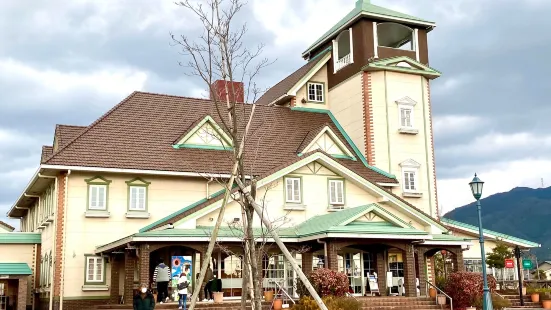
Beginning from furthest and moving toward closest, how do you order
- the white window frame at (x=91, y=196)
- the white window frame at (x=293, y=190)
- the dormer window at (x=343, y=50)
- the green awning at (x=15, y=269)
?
the dormer window at (x=343, y=50)
the green awning at (x=15, y=269)
the white window frame at (x=293, y=190)
the white window frame at (x=91, y=196)

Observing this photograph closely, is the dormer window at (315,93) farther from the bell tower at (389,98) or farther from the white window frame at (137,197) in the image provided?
the white window frame at (137,197)

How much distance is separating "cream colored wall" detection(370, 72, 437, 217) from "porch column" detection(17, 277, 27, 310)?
17884 millimetres

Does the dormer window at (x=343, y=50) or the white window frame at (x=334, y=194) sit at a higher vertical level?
the dormer window at (x=343, y=50)

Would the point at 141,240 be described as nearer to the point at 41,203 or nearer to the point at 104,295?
the point at 104,295

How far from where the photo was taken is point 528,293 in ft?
102

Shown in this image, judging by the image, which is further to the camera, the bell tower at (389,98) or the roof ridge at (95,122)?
the bell tower at (389,98)

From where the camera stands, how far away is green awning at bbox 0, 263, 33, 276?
1225 inches

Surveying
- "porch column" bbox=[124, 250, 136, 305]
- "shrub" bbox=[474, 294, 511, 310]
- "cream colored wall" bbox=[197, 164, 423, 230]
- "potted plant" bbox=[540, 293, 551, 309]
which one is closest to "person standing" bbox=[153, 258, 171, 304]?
"porch column" bbox=[124, 250, 136, 305]

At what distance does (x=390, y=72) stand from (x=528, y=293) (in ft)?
43.5

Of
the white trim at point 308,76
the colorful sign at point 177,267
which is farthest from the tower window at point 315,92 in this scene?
the colorful sign at point 177,267

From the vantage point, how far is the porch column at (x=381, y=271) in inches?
1075

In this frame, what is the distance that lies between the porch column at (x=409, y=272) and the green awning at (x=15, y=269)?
54.3 ft

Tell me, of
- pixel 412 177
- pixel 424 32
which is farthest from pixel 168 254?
pixel 424 32

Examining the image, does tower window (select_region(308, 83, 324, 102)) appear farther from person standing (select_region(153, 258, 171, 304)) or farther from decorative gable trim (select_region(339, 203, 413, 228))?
person standing (select_region(153, 258, 171, 304))
